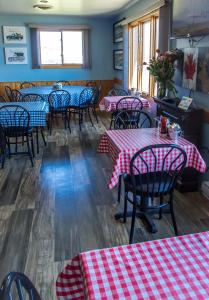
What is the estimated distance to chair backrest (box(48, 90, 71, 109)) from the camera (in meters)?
5.48

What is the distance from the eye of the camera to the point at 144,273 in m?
0.99

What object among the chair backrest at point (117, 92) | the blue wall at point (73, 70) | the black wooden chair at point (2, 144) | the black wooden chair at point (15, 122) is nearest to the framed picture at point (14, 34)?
the blue wall at point (73, 70)

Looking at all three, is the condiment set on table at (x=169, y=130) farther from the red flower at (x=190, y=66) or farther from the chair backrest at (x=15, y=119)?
the chair backrest at (x=15, y=119)

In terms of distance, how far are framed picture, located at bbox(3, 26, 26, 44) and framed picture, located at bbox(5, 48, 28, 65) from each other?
7.0 inches

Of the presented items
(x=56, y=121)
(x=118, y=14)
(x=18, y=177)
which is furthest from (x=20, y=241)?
(x=118, y=14)

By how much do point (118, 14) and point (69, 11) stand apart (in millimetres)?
1139

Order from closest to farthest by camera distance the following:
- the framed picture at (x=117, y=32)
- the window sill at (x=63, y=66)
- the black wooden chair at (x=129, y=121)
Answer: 1. the black wooden chair at (x=129, y=121)
2. the framed picture at (x=117, y=32)
3. the window sill at (x=63, y=66)

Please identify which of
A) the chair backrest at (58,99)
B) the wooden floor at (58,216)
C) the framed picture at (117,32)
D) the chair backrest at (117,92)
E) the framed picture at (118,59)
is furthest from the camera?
the framed picture at (118,59)

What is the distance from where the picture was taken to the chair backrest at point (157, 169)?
2207 millimetres

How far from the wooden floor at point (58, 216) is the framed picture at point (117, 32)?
365 centimetres

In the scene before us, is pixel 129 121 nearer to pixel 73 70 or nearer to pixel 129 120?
pixel 129 120

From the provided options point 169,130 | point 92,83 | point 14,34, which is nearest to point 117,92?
point 92,83

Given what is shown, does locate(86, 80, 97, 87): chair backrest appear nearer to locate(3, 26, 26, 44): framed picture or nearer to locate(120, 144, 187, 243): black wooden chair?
locate(3, 26, 26, 44): framed picture

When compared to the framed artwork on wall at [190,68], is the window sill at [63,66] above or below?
above
